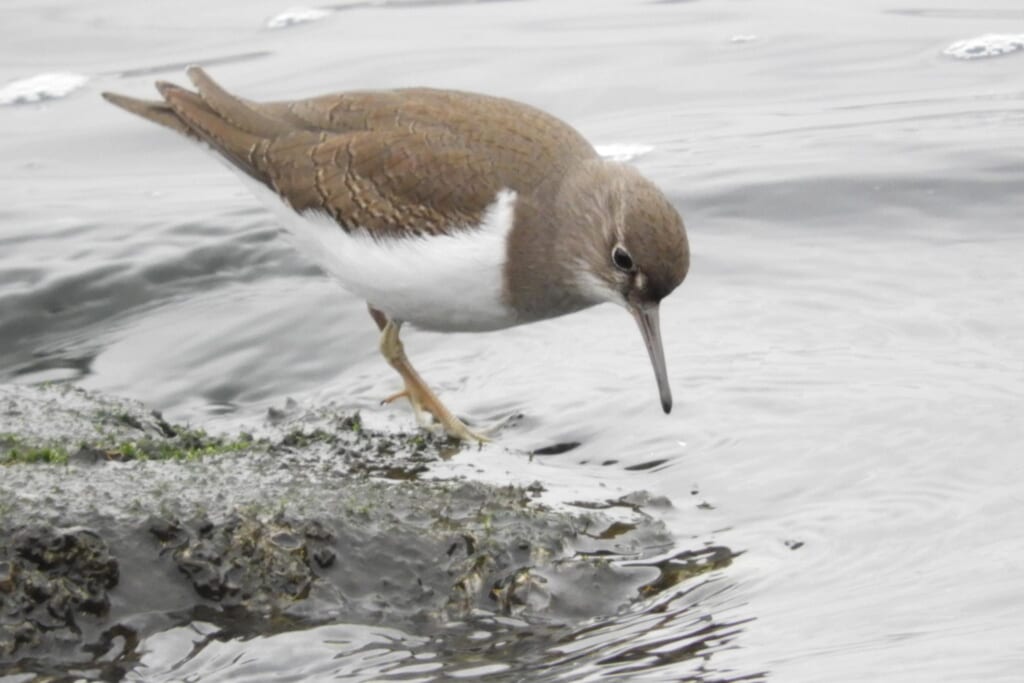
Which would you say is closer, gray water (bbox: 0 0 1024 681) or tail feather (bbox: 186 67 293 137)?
gray water (bbox: 0 0 1024 681)

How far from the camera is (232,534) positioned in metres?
4.10

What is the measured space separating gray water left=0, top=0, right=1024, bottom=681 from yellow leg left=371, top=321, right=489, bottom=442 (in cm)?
13

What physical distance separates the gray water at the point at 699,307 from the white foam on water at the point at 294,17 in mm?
123

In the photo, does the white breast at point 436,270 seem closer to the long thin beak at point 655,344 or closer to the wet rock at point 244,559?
the long thin beak at point 655,344

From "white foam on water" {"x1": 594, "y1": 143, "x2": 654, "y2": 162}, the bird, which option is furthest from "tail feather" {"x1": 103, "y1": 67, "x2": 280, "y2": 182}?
"white foam on water" {"x1": 594, "y1": 143, "x2": 654, "y2": 162}

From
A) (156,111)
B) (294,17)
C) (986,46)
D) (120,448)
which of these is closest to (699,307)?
(156,111)

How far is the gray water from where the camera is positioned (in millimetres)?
4156

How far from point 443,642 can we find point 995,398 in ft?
9.56

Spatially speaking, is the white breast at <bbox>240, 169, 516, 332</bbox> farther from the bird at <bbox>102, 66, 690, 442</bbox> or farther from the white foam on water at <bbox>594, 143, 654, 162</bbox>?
the white foam on water at <bbox>594, 143, 654, 162</bbox>

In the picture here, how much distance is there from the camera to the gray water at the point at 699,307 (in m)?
4.16

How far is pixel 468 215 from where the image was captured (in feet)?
19.5

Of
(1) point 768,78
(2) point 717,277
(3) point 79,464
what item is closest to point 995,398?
(2) point 717,277

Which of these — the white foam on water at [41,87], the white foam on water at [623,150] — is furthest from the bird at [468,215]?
the white foam on water at [41,87]

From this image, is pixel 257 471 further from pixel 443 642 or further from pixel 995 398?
pixel 995 398
